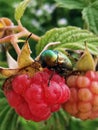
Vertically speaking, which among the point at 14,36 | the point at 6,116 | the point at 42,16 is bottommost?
the point at 42,16

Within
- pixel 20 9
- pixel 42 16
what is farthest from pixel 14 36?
pixel 42 16

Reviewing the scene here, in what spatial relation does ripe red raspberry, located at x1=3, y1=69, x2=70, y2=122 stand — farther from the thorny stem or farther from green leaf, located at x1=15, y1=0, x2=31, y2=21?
green leaf, located at x1=15, y1=0, x2=31, y2=21

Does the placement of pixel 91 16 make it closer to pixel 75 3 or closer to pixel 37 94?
pixel 75 3

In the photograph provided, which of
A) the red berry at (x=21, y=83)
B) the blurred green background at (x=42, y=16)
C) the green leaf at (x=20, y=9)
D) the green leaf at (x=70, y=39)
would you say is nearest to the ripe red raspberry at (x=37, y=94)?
the red berry at (x=21, y=83)

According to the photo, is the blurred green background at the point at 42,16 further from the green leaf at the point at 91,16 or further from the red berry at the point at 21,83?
the red berry at the point at 21,83

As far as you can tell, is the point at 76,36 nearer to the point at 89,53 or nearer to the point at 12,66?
the point at 89,53
